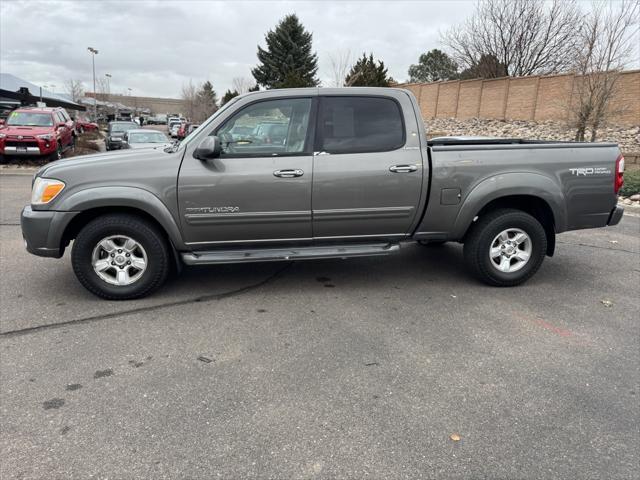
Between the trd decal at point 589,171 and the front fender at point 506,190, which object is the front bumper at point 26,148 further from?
the trd decal at point 589,171

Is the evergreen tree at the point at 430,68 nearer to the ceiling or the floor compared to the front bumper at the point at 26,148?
nearer to the ceiling

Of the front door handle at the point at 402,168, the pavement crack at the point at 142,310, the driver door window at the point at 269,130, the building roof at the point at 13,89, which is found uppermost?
the building roof at the point at 13,89

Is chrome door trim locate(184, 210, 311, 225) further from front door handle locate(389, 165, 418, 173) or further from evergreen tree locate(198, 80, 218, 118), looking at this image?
evergreen tree locate(198, 80, 218, 118)

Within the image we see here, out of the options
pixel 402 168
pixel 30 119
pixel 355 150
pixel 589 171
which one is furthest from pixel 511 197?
pixel 30 119

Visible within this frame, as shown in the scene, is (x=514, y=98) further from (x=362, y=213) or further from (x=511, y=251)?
(x=362, y=213)

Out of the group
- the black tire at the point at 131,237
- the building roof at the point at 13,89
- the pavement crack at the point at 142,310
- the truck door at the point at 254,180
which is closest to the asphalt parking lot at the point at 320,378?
the pavement crack at the point at 142,310

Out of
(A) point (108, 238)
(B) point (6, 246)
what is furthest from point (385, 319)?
(B) point (6, 246)

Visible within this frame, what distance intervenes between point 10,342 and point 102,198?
4.47ft

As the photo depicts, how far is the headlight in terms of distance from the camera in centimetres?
424

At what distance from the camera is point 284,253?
4.56 metres

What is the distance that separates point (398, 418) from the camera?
2.76m

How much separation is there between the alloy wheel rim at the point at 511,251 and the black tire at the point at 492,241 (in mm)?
24

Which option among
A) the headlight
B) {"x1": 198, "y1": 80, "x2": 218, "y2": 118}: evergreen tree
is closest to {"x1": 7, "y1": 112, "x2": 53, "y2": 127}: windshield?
the headlight

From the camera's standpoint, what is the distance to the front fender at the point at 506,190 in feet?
15.4
